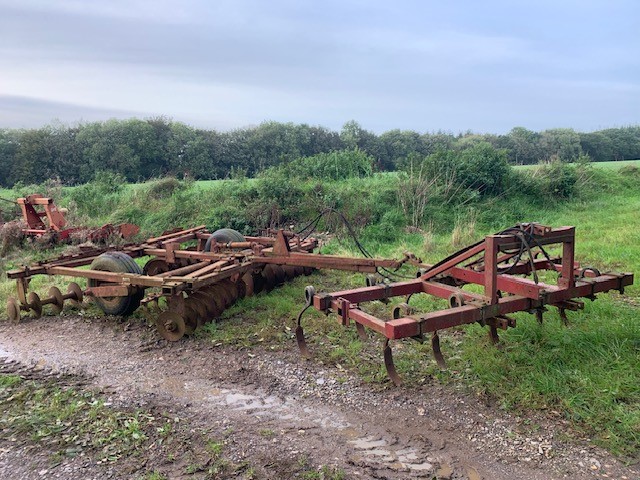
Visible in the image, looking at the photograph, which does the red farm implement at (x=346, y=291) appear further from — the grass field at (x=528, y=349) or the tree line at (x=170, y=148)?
the tree line at (x=170, y=148)

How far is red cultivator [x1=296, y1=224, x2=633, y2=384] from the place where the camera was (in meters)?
Result: 3.44

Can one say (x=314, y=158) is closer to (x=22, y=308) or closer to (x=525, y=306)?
(x=22, y=308)

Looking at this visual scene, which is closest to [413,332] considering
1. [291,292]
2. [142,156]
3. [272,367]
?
[272,367]

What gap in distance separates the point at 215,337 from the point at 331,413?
200 centimetres

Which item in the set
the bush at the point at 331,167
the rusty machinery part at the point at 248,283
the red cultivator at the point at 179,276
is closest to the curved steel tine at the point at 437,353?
the red cultivator at the point at 179,276

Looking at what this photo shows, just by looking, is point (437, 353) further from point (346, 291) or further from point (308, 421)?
point (308, 421)

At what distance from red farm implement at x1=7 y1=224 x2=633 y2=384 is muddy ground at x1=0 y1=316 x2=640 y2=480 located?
0.34 m

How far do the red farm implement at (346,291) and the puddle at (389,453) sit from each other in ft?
2.13

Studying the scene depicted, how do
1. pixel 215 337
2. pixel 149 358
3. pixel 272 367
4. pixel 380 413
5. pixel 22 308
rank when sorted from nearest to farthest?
pixel 380 413
pixel 272 367
pixel 149 358
pixel 215 337
pixel 22 308

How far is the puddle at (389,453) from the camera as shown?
3004mm

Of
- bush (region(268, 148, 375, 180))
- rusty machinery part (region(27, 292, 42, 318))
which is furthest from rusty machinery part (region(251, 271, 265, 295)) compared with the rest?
bush (region(268, 148, 375, 180))

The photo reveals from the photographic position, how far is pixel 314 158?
15438 mm

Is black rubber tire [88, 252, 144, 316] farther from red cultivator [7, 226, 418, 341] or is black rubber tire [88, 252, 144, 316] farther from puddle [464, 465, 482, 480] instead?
puddle [464, 465, 482, 480]

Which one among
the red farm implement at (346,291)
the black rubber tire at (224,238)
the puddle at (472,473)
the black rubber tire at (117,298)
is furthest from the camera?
the black rubber tire at (224,238)
